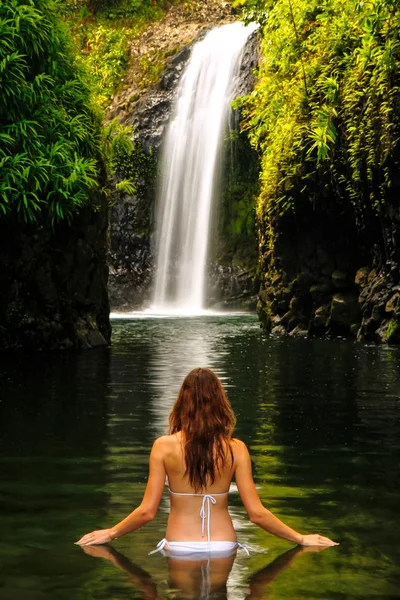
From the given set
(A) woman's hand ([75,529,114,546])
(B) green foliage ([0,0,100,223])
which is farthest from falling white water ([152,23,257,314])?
(A) woman's hand ([75,529,114,546])

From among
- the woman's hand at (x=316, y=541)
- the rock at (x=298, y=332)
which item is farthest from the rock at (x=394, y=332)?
the woman's hand at (x=316, y=541)

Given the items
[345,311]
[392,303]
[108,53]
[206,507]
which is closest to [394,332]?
[392,303]

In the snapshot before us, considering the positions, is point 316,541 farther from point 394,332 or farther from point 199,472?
point 394,332

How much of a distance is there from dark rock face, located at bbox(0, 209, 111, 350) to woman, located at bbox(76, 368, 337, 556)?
1477cm

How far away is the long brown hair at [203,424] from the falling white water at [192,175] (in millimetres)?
35375

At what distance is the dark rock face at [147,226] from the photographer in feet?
133

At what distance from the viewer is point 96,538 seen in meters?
5.45

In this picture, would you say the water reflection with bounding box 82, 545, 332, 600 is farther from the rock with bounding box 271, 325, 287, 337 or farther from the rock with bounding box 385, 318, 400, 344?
the rock with bounding box 271, 325, 287, 337

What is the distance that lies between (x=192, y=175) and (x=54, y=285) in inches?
856

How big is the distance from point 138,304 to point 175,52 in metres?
11.5

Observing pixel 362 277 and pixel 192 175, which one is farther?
pixel 192 175

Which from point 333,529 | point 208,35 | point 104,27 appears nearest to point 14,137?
point 333,529

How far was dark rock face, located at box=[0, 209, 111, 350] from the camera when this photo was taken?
19578mm

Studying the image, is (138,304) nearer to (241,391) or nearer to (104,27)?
(104,27)
